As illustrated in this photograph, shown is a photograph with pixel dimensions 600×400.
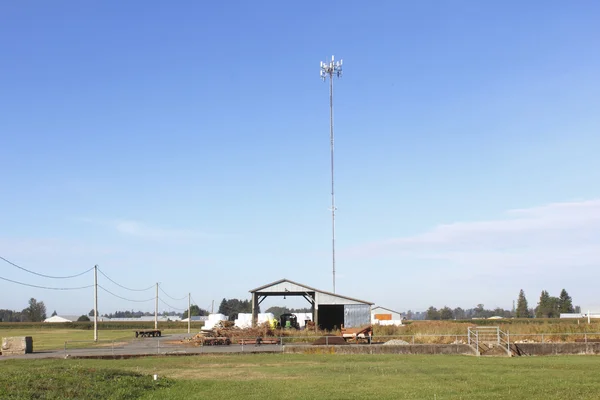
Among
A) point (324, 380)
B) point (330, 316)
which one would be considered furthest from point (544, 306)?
point (324, 380)

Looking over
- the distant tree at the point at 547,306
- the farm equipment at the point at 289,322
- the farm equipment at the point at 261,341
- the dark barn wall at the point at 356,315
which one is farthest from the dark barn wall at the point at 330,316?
the distant tree at the point at 547,306

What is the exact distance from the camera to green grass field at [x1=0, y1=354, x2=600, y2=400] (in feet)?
61.7

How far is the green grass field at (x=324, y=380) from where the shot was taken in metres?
18.8

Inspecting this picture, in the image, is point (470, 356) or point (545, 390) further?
point (470, 356)

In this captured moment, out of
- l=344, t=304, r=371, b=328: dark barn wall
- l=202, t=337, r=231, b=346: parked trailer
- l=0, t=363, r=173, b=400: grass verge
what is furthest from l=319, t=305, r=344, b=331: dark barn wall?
l=0, t=363, r=173, b=400: grass verge

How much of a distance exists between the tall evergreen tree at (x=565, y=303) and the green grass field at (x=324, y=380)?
144 metres

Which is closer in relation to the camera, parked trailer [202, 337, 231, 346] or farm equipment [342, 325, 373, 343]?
farm equipment [342, 325, 373, 343]

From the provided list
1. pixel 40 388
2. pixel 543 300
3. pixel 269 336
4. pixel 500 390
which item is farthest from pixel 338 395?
pixel 543 300

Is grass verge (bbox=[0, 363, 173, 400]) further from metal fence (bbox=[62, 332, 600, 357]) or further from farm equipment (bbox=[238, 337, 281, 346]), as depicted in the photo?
farm equipment (bbox=[238, 337, 281, 346])

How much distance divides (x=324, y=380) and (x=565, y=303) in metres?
159

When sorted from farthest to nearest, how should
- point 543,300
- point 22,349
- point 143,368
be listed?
Result: point 543,300
point 22,349
point 143,368

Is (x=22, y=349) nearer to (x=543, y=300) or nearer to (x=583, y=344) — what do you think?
(x=583, y=344)

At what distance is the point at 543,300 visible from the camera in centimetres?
17388

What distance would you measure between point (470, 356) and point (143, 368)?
17.7 metres
